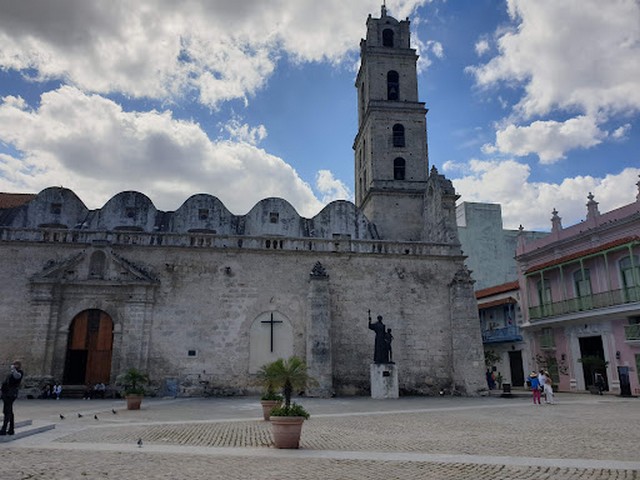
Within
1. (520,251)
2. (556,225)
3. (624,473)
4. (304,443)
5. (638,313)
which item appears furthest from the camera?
(520,251)

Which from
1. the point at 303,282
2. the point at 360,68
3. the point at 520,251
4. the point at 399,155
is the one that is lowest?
the point at 303,282

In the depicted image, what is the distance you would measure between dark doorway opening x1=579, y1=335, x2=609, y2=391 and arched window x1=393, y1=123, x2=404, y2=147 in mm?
15969

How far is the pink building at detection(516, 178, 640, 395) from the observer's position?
24.1 meters

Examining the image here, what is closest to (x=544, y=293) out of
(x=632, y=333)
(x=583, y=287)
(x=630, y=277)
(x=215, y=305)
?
(x=583, y=287)

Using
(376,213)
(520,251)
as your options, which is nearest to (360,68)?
(376,213)

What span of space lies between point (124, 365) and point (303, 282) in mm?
8913

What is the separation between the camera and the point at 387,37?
35.2 metres

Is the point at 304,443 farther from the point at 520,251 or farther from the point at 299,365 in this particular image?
the point at 520,251

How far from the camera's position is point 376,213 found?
30484 millimetres

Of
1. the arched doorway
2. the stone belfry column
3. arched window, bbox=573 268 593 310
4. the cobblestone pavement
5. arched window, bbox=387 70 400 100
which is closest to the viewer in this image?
the cobblestone pavement

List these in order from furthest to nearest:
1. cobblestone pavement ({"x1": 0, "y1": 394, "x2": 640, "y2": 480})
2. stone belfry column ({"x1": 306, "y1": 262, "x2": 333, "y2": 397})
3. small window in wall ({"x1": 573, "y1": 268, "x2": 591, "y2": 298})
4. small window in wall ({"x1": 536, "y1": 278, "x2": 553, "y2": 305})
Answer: small window in wall ({"x1": 536, "y1": 278, "x2": 553, "y2": 305}), small window in wall ({"x1": 573, "y1": 268, "x2": 591, "y2": 298}), stone belfry column ({"x1": 306, "y1": 262, "x2": 333, "y2": 397}), cobblestone pavement ({"x1": 0, "y1": 394, "x2": 640, "y2": 480})

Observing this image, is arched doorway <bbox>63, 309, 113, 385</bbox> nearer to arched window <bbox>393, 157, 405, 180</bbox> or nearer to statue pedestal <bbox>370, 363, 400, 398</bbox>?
statue pedestal <bbox>370, 363, 400, 398</bbox>

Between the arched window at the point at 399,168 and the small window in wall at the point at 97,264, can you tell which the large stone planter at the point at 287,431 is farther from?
the arched window at the point at 399,168

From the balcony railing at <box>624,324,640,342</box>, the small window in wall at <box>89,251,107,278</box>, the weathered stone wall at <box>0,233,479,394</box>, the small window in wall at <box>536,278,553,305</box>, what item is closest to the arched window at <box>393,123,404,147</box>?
the weathered stone wall at <box>0,233,479,394</box>
